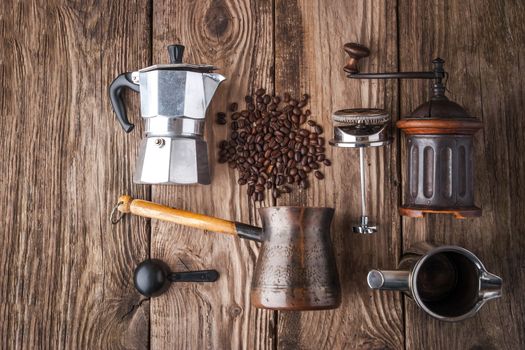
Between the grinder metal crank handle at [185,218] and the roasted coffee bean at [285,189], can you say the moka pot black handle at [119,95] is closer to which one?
the grinder metal crank handle at [185,218]

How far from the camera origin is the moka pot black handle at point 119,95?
1.41m

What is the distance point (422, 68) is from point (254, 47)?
0.43 meters

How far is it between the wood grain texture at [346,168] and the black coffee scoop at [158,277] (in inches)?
8.8

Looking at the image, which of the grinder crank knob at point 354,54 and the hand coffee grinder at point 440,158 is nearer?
the hand coffee grinder at point 440,158

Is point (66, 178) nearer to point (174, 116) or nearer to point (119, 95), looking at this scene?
point (119, 95)

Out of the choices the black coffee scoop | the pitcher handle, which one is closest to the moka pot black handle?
the black coffee scoop

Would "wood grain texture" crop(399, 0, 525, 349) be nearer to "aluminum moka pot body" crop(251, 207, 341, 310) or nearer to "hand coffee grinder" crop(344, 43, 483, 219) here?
"hand coffee grinder" crop(344, 43, 483, 219)

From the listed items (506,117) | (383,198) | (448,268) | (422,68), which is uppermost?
(422,68)

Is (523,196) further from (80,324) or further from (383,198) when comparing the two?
(80,324)

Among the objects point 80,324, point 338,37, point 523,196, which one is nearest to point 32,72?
point 80,324

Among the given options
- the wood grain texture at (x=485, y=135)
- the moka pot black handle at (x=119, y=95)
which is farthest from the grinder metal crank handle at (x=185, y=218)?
the wood grain texture at (x=485, y=135)

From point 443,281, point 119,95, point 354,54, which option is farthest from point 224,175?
point 443,281

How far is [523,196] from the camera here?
145cm

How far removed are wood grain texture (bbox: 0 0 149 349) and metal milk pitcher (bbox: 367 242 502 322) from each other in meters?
0.64
